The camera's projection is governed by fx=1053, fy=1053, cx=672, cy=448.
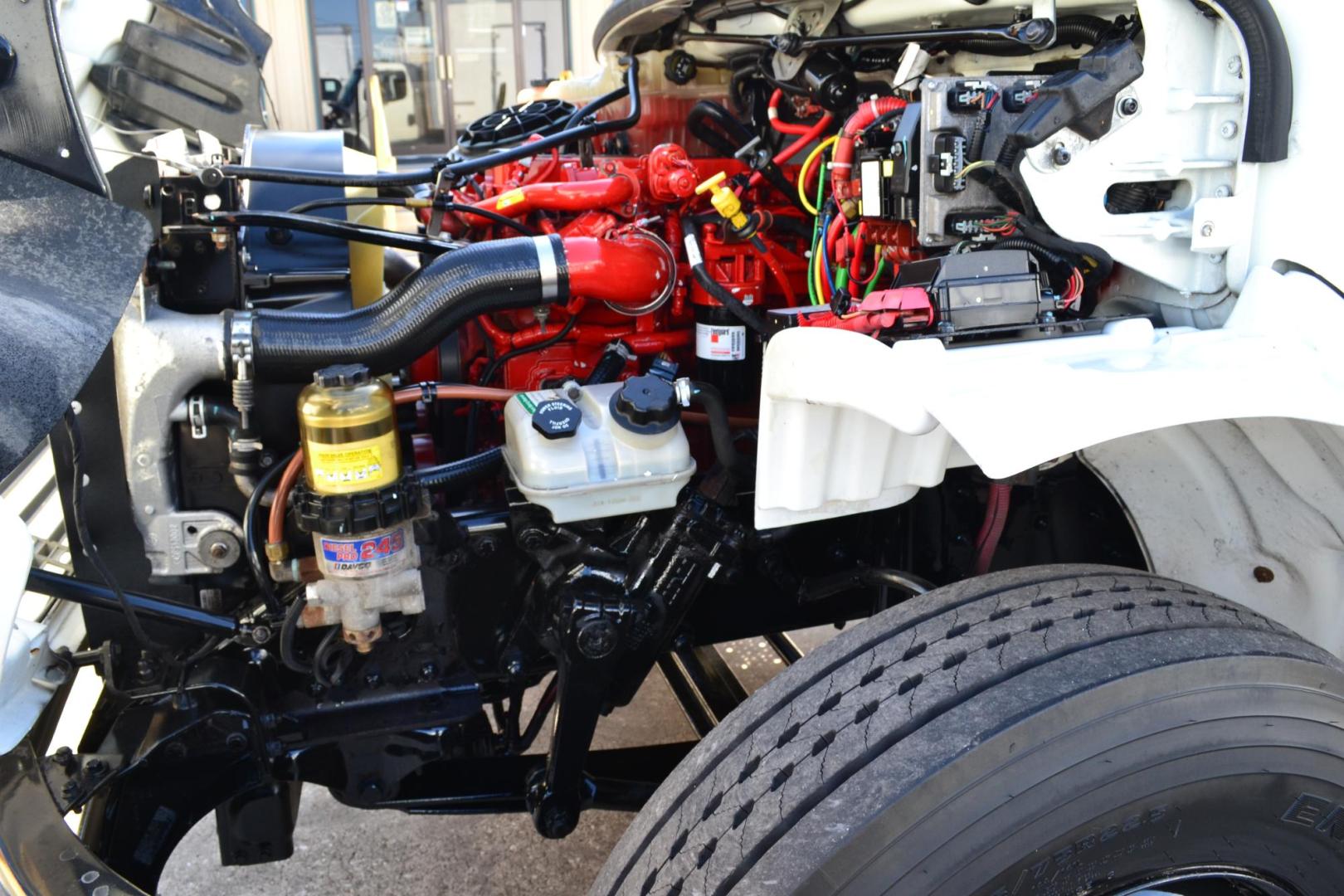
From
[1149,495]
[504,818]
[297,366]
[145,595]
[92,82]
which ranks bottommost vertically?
[504,818]

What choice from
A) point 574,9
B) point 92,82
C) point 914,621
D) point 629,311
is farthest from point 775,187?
point 574,9

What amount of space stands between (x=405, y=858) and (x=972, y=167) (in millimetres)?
1895

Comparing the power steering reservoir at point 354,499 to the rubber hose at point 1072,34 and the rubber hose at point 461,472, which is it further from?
the rubber hose at point 1072,34

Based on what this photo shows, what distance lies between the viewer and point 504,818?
250 cm

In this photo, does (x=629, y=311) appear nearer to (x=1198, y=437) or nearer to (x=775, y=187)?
(x=775, y=187)

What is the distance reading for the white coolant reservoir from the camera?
1625mm

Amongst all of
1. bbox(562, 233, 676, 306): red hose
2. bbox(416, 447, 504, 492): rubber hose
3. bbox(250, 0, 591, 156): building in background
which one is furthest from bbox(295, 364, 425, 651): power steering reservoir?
bbox(250, 0, 591, 156): building in background

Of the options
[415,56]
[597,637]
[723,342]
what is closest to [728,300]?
[723,342]

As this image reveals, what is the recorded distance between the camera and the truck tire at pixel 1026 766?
3.64 feet

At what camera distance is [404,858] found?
7.79 feet

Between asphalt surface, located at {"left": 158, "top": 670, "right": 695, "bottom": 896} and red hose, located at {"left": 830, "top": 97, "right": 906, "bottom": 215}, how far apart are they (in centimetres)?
153

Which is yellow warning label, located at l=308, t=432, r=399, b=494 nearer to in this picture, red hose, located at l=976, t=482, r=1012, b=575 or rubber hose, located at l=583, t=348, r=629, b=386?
rubber hose, located at l=583, t=348, r=629, b=386

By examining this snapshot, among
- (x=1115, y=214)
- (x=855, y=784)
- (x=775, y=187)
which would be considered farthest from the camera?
(x=775, y=187)

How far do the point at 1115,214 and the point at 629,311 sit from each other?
0.84 meters
